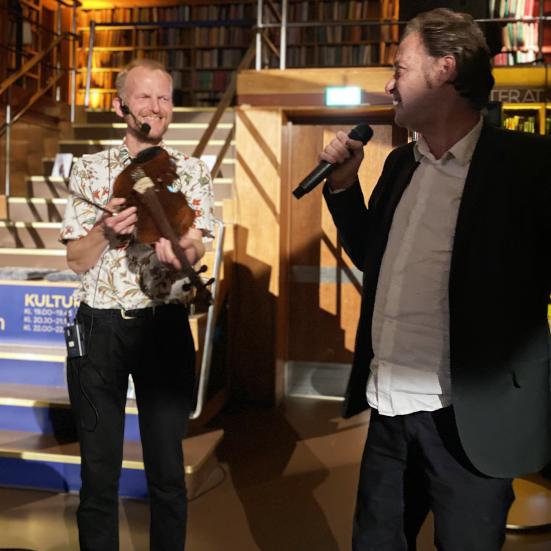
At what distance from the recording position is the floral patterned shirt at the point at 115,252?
5.76ft

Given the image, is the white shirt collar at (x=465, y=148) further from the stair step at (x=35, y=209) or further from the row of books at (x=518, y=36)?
the row of books at (x=518, y=36)

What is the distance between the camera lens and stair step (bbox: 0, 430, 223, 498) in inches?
110

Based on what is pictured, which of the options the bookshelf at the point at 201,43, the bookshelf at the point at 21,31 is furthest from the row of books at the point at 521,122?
the bookshelf at the point at 21,31

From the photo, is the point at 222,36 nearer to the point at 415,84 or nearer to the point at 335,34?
the point at 335,34

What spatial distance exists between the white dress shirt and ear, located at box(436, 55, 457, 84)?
0.11 meters

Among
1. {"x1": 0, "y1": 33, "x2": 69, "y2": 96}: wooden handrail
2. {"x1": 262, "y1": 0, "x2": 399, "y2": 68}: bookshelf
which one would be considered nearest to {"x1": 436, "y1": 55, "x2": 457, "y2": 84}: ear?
{"x1": 0, "y1": 33, "x2": 69, "y2": 96}: wooden handrail

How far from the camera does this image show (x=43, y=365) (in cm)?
325

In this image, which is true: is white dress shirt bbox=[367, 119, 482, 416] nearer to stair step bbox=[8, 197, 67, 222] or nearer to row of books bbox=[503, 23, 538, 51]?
stair step bbox=[8, 197, 67, 222]

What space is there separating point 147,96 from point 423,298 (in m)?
0.91

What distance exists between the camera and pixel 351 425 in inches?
159

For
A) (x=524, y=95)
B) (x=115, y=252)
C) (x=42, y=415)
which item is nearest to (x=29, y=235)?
(x=42, y=415)

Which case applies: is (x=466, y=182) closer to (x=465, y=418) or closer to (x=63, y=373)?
(x=465, y=418)

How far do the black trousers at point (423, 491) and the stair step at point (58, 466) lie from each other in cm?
158

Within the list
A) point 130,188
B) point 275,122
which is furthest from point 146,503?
point 275,122
